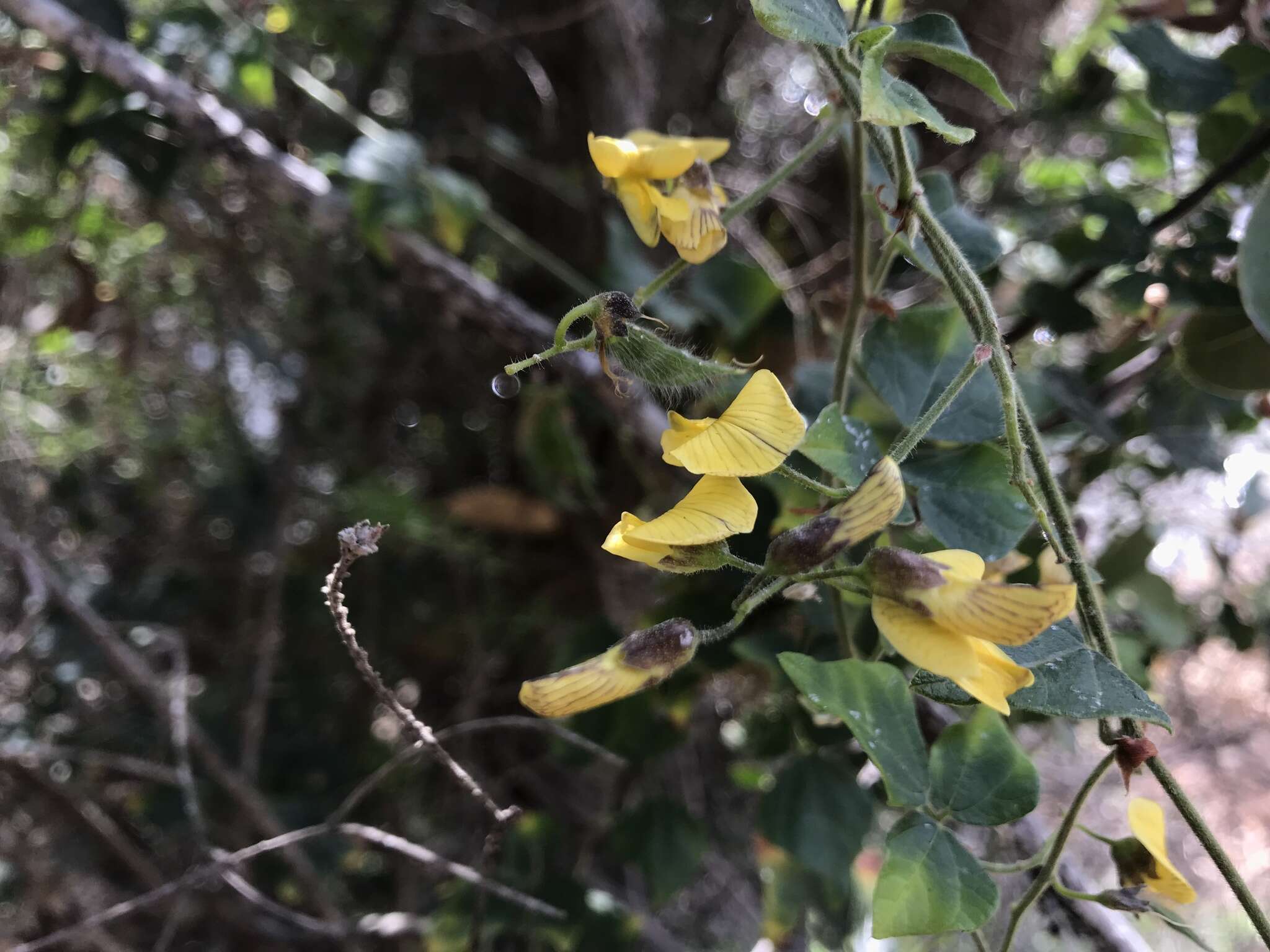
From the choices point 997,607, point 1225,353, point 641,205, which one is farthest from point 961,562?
point 1225,353

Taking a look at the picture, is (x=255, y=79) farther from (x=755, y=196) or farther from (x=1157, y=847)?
(x=1157, y=847)

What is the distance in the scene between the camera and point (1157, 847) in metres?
0.38

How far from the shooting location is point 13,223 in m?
0.92

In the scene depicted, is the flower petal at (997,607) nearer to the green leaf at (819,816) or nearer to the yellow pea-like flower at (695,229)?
the yellow pea-like flower at (695,229)

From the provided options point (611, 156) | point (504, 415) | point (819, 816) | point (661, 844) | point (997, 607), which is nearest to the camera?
point (997, 607)

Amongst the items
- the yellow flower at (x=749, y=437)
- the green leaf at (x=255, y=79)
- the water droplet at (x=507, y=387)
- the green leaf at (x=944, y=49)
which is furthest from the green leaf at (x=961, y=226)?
the green leaf at (x=255, y=79)

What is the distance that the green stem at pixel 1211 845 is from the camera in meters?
0.31

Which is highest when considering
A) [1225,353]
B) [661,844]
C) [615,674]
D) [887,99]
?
[887,99]

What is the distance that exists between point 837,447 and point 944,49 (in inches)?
7.2

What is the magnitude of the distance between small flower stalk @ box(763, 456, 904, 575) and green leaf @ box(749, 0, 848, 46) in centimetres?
17

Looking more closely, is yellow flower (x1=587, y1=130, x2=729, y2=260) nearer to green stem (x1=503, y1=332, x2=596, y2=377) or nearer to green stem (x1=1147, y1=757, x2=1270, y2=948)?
green stem (x1=503, y1=332, x2=596, y2=377)

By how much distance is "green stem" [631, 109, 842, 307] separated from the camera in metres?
0.37

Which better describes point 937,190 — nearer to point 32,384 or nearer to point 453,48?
point 453,48

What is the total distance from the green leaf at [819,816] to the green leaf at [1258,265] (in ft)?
1.39
